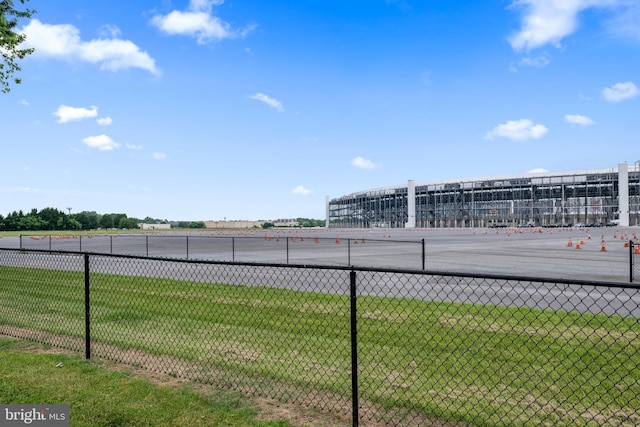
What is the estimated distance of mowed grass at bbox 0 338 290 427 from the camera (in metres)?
4.60

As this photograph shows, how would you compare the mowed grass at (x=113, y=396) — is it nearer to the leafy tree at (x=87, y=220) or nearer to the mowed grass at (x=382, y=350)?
the mowed grass at (x=382, y=350)

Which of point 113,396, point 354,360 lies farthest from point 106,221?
point 354,360

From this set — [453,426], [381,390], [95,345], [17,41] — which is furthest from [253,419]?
[17,41]

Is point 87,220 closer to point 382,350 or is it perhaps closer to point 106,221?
point 106,221

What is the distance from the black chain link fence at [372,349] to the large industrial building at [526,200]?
131 metres

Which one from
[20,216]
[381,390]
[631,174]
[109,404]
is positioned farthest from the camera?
[20,216]

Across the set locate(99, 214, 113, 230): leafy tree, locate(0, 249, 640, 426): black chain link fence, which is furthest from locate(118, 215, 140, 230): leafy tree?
locate(0, 249, 640, 426): black chain link fence

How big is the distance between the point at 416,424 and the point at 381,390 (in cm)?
82

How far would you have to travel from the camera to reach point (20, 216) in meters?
158

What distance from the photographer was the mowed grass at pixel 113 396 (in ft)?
15.1

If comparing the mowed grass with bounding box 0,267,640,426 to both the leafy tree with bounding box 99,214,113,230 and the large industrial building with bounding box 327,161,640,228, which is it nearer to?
the large industrial building with bounding box 327,161,640,228

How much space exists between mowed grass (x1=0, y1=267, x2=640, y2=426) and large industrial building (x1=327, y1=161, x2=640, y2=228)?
133254mm

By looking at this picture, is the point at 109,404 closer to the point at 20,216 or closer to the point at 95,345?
the point at 95,345

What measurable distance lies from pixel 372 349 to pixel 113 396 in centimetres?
355
